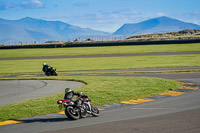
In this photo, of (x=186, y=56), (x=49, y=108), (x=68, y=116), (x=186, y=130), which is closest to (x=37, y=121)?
(x=68, y=116)

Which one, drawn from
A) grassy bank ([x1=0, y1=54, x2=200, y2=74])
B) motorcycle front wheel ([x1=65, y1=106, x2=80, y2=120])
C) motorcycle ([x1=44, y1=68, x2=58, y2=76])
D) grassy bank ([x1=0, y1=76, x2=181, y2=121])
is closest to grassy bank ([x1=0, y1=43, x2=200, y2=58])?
grassy bank ([x1=0, y1=54, x2=200, y2=74])

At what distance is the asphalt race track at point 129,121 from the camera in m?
10.7

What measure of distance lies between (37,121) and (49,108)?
2321 mm

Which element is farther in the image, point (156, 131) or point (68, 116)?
point (68, 116)

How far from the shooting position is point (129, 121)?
11828mm

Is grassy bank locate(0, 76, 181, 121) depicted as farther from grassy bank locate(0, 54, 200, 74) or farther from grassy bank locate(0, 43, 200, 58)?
grassy bank locate(0, 43, 200, 58)

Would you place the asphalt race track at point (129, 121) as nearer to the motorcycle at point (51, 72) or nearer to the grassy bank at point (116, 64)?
the motorcycle at point (51, 72)

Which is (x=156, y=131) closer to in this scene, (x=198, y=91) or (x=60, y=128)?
(x=60, y=128)

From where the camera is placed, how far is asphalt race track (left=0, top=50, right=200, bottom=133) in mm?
10719

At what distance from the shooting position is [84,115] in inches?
500

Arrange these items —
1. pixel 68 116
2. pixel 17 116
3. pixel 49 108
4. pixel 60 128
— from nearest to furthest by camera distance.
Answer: pixel 60 128 → pixel 68 116 → pixel 17 116 → pixel 49 108

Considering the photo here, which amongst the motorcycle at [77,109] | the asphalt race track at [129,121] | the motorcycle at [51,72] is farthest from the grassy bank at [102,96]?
the motorcycle at [51,72]

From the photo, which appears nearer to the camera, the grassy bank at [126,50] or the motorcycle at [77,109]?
the motorcycle at [77,109]

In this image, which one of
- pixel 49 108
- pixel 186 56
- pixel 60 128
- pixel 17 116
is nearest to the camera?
pixel 60 128
